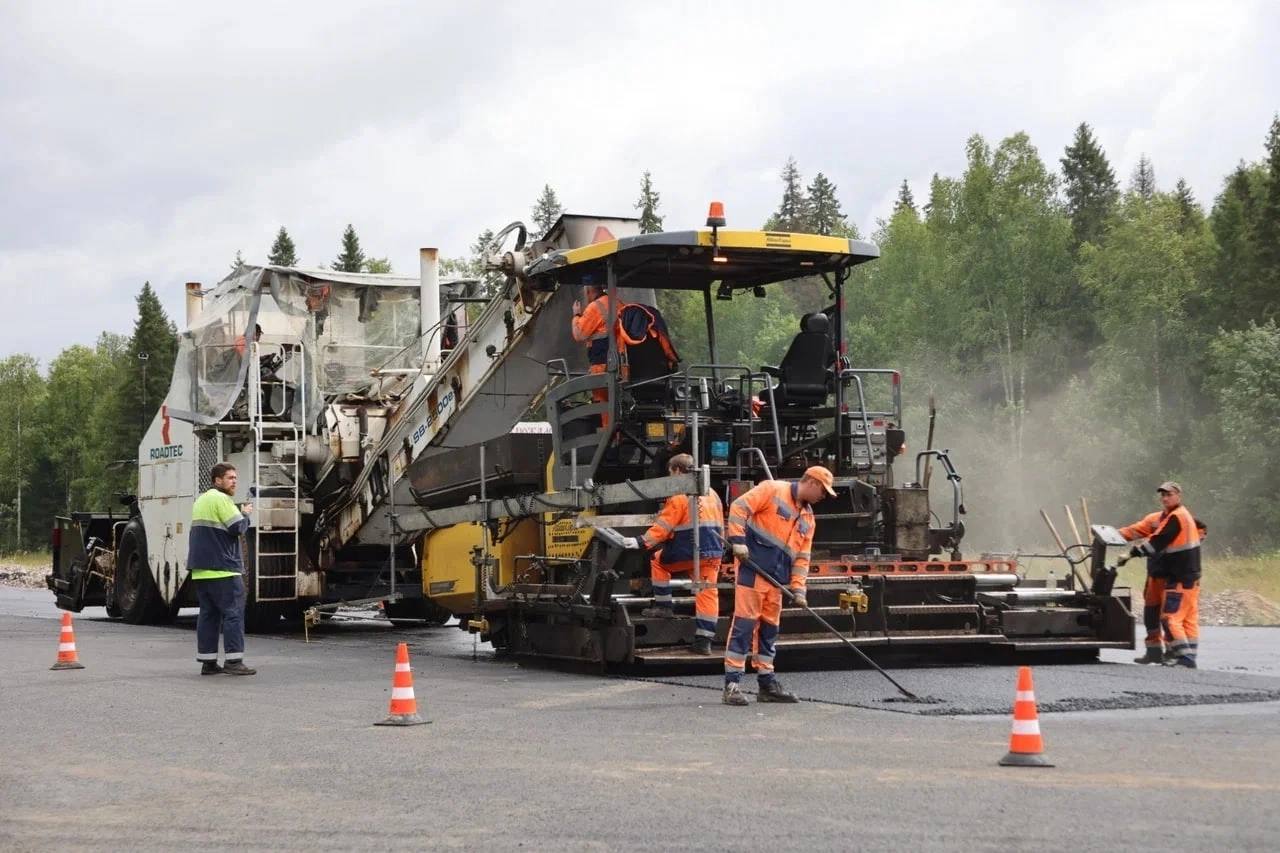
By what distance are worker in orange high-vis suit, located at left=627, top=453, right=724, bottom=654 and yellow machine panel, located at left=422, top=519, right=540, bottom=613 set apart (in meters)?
1.87

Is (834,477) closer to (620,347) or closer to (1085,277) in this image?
(620,347)

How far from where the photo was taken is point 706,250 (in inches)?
445

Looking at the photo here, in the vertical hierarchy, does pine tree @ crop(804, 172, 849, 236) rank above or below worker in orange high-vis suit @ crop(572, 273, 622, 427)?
above

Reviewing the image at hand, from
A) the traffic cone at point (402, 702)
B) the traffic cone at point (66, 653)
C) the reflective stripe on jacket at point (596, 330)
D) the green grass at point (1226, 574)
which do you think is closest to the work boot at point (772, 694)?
the traffic cone at point (402, 702)

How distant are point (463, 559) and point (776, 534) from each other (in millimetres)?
4775

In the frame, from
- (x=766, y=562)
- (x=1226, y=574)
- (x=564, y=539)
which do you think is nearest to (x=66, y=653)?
(x=564, y=539)

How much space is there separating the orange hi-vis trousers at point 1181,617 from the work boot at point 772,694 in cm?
373

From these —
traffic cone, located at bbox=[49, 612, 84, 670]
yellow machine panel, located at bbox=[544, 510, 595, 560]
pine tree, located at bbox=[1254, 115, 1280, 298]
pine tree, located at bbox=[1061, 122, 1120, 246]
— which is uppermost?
pine tree, located at bbox=[1061, 122, 1120, 246]

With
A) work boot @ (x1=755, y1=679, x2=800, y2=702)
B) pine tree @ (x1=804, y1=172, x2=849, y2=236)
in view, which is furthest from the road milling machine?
pine tree @ (x1=804, y1=172, x2=849, y2=236)

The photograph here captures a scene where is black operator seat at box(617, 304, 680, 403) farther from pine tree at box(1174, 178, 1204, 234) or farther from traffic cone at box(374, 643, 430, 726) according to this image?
pine tree at box(1174, 178, 1204, 234)

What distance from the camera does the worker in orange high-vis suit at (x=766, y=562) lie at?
9398 mm

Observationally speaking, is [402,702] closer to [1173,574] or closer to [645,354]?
[645,354]

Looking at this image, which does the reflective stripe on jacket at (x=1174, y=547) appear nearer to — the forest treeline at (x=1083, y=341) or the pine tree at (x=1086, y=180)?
the forest treeline at (x=1083, y=341)

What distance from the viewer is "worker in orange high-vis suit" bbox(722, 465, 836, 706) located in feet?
30.8
